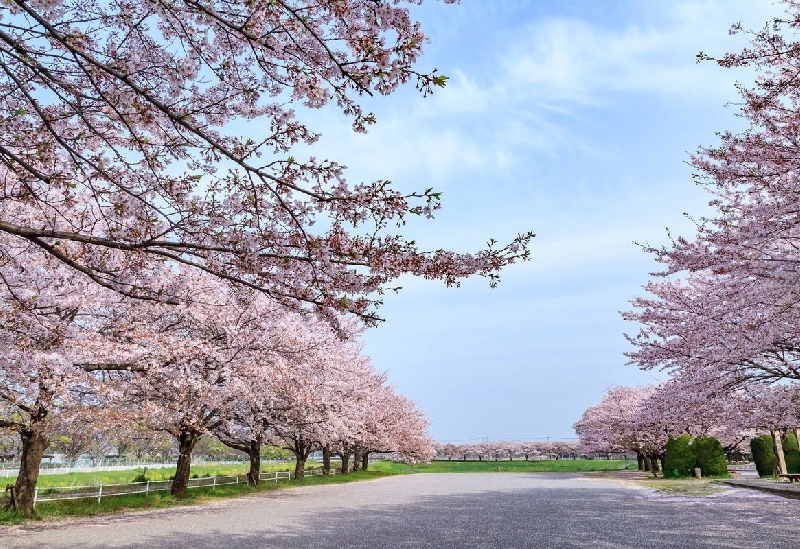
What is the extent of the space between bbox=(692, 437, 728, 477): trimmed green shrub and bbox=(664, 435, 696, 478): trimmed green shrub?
39 cm

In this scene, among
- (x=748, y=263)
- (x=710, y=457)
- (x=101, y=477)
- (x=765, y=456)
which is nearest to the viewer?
(x=748, y=263)

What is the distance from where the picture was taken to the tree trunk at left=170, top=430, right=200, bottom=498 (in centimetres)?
1878

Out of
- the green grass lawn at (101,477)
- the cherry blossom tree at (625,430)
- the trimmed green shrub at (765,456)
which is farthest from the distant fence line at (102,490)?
the trimmed green shrub at (765,456)

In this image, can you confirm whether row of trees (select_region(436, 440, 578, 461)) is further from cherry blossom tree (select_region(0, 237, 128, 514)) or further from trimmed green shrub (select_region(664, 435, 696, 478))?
cherry blossom tree (select_region(0, 237, 128, 514))

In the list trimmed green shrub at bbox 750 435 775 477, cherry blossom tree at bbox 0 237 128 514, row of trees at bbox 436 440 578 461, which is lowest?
row of trees at bbox 436 440 578 461

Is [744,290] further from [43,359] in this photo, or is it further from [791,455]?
[791,455]

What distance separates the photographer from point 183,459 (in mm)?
19188

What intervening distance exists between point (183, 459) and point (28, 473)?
6456mm

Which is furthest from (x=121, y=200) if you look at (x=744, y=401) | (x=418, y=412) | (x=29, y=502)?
(x=418, y=412)

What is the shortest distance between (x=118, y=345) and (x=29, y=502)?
4.80 metres

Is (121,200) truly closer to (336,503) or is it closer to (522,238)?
(522,238)

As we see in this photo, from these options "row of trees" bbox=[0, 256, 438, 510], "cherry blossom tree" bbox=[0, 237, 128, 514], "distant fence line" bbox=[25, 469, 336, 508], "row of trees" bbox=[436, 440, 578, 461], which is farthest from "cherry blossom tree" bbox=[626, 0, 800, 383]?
"row of trees" bbox=[436, 440, 578, 461]

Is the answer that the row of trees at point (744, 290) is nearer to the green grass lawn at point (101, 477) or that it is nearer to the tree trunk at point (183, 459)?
the tree trunk at point (183, 459)

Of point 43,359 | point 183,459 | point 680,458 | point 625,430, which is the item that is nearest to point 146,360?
point 43,359
